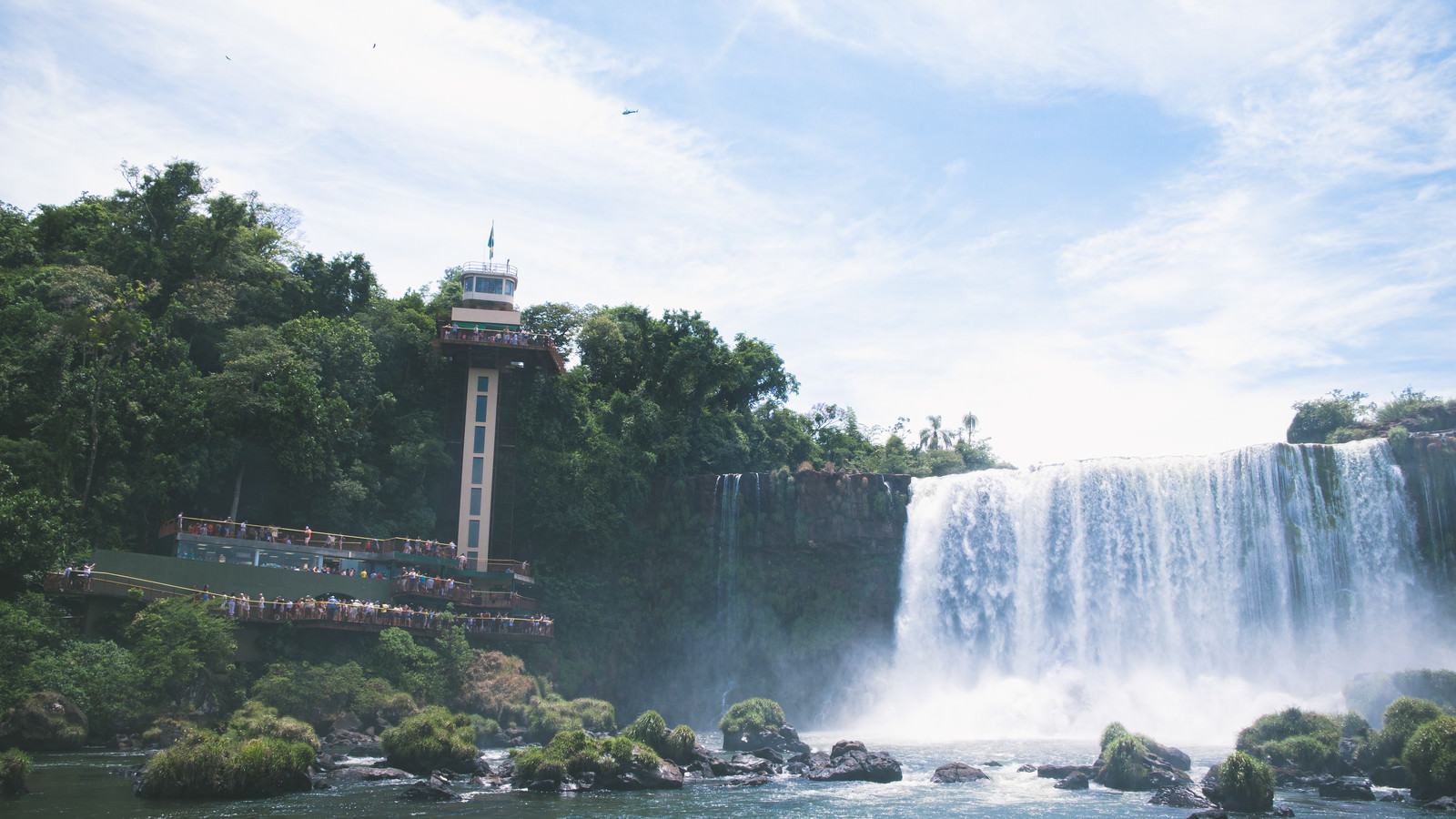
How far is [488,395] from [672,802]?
24.8 meters

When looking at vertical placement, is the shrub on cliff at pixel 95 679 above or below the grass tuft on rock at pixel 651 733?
above

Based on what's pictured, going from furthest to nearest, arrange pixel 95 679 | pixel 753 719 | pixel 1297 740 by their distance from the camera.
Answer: pixel 753 719 < pixel 95 679 < pixel 1297 740

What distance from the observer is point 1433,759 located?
78.6 feet

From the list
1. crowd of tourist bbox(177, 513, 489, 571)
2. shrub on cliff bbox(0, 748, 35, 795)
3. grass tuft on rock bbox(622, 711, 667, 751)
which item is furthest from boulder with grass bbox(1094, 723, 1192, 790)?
crowd of tourist bbox(177, 513, 489, 571)

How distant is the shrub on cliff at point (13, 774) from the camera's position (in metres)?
20.3

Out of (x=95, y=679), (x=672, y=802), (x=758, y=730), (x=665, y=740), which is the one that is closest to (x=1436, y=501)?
(x=758, y=730)

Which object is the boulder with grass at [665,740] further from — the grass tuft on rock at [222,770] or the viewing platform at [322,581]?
the viewing platform at [322,581]

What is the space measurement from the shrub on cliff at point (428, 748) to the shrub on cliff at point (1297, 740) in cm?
2111

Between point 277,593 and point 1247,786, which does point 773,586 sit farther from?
point 1247,786

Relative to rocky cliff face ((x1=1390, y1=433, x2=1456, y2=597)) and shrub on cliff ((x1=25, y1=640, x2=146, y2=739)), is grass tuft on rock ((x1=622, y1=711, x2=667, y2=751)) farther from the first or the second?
rocky cliff face ((x1=1390, y1=433, x2=1456, y2=597))

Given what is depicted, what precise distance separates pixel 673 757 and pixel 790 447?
96.6 feet

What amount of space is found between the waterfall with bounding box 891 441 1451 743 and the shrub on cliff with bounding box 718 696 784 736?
945cm

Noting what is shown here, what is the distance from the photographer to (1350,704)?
33.3 meters

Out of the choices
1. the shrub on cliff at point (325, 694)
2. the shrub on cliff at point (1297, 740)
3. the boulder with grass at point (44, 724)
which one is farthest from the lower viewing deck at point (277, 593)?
the shrub on cliff at point (1297, 740)
